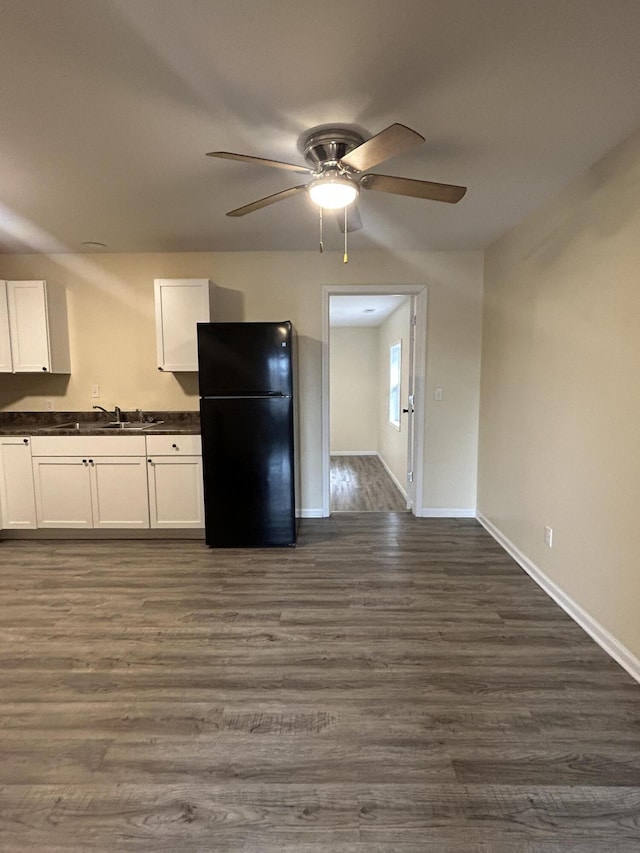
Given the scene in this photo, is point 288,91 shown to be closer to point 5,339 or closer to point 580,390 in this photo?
point 580,390

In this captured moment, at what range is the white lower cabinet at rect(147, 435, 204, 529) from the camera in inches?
135

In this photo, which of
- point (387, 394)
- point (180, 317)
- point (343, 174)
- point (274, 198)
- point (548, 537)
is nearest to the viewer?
point (343, 174)

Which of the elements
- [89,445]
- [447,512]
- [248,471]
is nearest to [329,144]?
[248,471]

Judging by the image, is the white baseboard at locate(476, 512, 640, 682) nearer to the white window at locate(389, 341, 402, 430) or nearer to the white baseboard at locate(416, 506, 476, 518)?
the white baseboard at locate(416, 506, 476, 518)

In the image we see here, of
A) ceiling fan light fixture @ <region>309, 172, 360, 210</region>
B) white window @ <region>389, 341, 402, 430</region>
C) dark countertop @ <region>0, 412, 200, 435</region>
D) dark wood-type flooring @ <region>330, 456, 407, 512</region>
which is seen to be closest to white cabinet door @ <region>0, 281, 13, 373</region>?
dark countertop @ <region>0, 412, 200, 435</region>

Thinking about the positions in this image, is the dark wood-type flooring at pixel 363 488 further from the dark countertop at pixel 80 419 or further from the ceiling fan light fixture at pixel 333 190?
the ceiling fan light fixture at pixel 333 190

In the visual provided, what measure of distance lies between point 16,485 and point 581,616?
13.6 feet

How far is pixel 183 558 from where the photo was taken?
127 inches

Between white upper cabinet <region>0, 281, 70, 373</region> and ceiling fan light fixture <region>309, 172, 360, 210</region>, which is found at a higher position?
ceiling fan light fixture <region>309, 172, 360, 210</region>

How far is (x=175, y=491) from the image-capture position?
3.48 meters

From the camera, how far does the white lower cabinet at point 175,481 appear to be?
3430 millimetres

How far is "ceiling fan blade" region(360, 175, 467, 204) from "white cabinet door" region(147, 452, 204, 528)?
7.77 ft

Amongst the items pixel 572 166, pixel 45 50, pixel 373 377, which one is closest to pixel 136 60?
pixel 45 50

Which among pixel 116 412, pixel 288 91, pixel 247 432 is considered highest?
pixel 288 91
